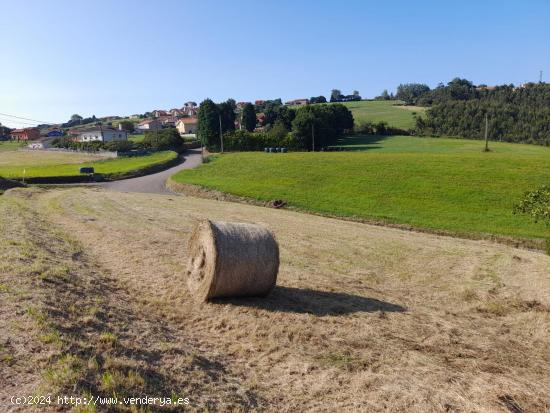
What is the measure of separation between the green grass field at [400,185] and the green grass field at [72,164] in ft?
44.7

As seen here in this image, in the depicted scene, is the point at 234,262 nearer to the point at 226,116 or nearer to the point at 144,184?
the point at 144,184

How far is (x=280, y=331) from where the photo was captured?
9.66 m

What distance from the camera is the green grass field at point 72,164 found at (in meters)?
61.8

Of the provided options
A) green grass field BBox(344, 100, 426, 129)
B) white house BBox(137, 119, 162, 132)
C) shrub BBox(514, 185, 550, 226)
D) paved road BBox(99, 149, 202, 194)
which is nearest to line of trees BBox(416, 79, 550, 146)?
green grass field BBox(344, 100, 426, 129)

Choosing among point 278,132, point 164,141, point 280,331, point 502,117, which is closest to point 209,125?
point 164,141

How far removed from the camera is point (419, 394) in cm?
739

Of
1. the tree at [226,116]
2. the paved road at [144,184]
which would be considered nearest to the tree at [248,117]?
the tree at [226,116]

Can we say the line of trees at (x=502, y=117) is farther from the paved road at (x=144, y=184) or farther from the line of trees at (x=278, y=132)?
the paved road at (x=144, y=184)

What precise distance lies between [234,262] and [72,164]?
75346mm

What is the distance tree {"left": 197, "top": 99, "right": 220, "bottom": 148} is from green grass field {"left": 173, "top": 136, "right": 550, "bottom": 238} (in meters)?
27.3

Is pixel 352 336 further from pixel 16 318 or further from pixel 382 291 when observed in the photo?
pixel 16 318

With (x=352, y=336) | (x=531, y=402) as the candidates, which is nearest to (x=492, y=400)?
(x=531, y=402)

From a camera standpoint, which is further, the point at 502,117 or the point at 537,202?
the point at 502,117

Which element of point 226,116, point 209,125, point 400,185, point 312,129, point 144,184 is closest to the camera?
point 400,185
